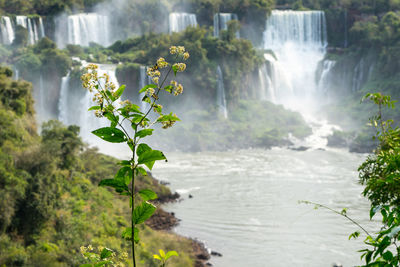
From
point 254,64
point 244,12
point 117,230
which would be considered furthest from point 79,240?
point 244,12

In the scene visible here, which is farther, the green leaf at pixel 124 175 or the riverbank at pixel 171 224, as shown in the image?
the riverbank at pixel 171 224

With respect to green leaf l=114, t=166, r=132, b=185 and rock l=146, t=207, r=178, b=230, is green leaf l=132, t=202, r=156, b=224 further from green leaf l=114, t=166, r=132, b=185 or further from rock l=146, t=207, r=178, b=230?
rock l=146, t=207, r=178, b=230

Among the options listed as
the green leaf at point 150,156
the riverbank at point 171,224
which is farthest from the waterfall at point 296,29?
the green leaf at point 150,156

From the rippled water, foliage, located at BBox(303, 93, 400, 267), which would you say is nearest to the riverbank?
the rippled water

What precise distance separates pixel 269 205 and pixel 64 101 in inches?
961

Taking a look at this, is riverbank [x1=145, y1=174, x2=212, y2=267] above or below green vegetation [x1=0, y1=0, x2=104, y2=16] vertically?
below

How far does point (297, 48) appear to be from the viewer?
5778 cm

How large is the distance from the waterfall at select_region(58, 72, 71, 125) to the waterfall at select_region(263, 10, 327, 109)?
89.2 feet

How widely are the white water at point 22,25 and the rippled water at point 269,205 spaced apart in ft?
75.7

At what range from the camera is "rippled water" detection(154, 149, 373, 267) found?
1670 cm

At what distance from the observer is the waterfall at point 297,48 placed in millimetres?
55969

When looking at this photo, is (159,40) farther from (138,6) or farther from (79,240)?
(79,240)

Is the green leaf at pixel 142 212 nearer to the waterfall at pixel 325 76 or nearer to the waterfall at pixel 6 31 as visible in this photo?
the waterfall at pixel 6 31

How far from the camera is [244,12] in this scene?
57.2 m
